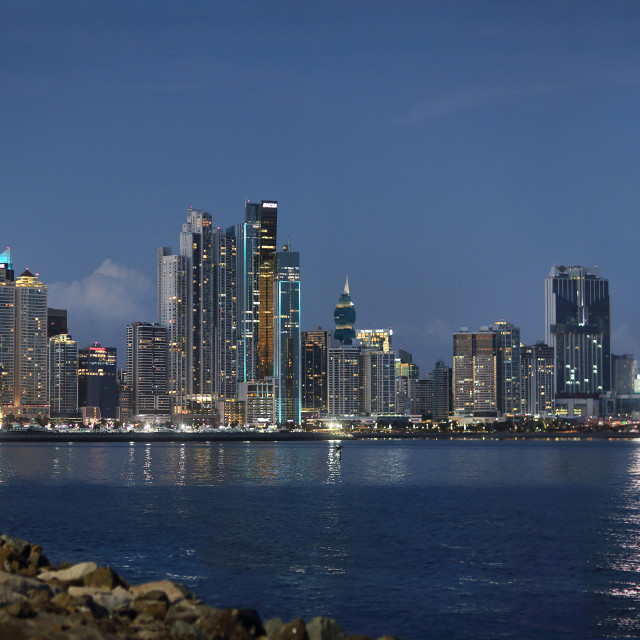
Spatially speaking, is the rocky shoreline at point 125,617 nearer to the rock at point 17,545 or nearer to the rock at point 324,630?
the rock at point 324,630

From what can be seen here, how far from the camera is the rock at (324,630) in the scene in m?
21.2

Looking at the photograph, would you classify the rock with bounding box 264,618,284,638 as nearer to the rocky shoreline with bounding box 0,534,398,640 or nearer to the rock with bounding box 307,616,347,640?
the rocky shoreline with bounding box 0,534,398,640

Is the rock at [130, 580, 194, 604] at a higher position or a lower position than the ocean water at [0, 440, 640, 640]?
higher

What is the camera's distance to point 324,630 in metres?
21.3

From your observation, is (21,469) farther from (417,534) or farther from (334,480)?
(417,534)

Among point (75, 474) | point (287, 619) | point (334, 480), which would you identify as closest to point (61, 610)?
point (287, 619)

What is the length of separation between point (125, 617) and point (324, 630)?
5.11m

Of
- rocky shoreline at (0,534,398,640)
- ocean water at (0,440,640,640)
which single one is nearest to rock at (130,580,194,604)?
rocky shoreline at (0,534,398,640)

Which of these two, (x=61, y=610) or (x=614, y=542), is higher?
(x=61, y=610)

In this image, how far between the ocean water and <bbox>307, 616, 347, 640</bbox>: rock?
23.2ft

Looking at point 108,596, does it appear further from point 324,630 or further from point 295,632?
point 324,630

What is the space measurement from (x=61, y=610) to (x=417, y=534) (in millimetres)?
32559

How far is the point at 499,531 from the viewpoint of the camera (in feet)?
176

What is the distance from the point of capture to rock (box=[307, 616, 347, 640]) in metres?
21.2
